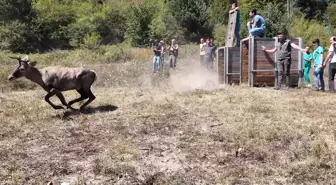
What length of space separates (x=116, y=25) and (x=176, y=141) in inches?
1643

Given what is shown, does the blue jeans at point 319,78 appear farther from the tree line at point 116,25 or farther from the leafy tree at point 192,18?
the leafy tree at point 192,18

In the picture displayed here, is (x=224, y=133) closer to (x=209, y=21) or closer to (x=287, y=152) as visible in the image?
(x=287, y=152)

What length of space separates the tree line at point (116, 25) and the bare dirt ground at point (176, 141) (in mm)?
26764

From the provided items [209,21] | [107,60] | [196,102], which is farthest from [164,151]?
[209,21]

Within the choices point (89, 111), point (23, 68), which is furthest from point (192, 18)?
point (23, 68)

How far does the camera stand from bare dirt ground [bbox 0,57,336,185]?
6414mm

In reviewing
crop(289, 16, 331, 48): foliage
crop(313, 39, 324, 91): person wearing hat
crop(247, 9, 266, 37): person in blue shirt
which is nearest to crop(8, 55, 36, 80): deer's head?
crop(247, 9, 266, 37): person in blue shirt

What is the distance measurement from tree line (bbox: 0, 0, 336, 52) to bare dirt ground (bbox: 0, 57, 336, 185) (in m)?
26.8

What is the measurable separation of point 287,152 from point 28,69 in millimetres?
6231

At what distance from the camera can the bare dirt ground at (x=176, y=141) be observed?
641cm

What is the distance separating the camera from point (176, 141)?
7926mm

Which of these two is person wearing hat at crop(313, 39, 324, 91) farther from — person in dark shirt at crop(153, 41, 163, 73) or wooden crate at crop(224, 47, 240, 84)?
person in dark shirt at crop(153, 41, 163, 73)

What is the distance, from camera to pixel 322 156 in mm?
6871

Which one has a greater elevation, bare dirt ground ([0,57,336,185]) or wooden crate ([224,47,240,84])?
wooden crate ([224,47,240,84])
